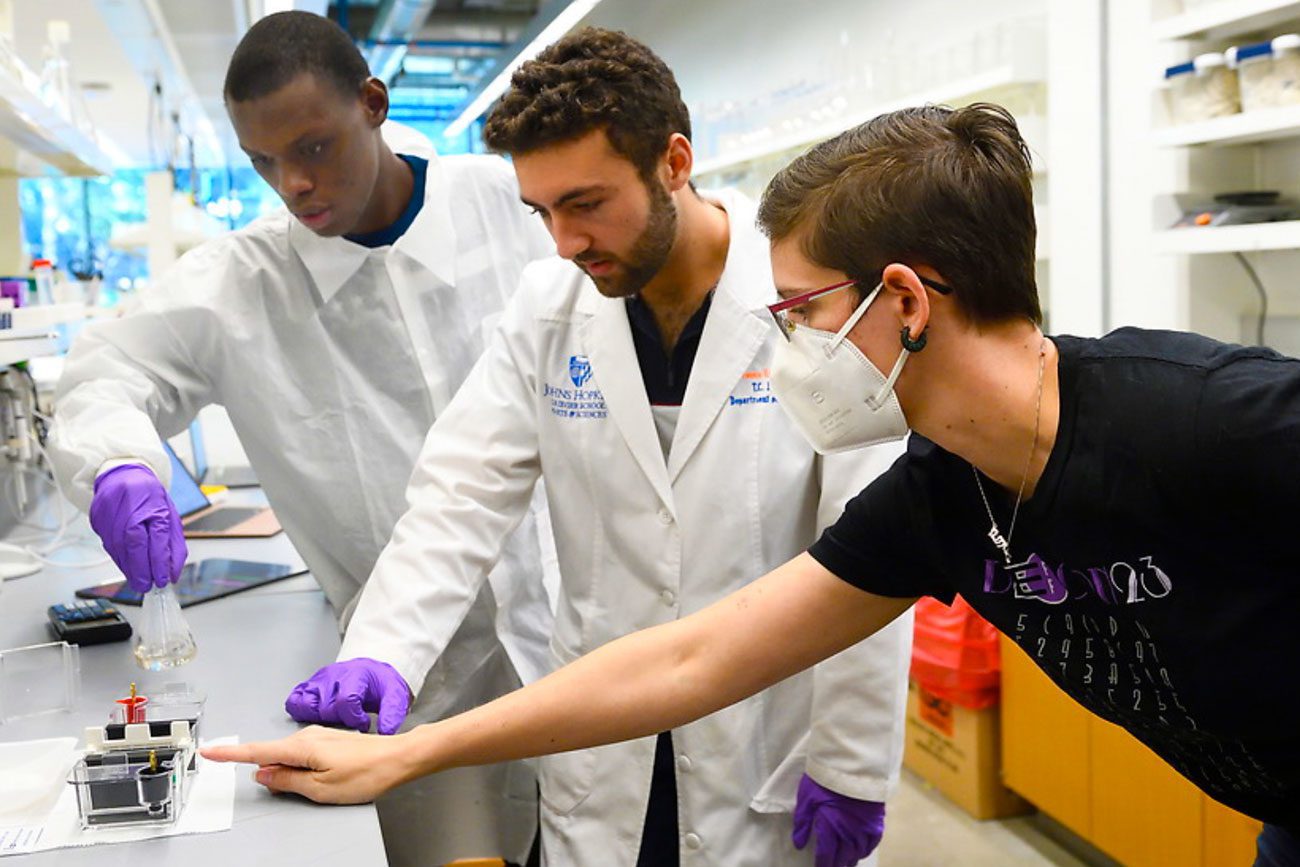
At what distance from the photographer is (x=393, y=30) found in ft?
21.8

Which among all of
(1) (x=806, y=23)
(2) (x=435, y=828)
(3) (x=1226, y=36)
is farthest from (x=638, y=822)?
(1) (x=806, y=23)

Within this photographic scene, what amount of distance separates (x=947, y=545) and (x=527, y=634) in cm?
106

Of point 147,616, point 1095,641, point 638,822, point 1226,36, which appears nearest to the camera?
point 1095,641

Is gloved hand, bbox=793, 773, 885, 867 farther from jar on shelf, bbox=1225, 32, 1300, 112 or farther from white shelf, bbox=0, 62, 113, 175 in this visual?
white shelf, bbox=0, 62, 113, 175

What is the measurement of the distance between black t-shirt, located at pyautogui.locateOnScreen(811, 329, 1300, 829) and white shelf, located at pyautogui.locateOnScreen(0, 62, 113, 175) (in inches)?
72.8

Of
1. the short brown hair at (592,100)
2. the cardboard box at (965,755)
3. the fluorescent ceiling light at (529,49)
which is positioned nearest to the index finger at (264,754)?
the short brown hair at (592,100)

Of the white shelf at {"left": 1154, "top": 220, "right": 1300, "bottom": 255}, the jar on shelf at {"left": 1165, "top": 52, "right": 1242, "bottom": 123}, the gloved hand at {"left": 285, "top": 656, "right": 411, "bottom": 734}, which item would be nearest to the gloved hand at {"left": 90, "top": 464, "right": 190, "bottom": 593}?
the gloved hand at {"left": 285, "top": 656, "right": 411, "bottom": 734}

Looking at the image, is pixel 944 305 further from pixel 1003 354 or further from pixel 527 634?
pixel 527 634

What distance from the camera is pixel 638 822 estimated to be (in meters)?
1.57

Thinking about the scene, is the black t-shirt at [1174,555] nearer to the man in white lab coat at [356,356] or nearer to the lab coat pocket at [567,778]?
the lab coat pocket at [567,778]

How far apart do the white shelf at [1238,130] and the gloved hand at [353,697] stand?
6.28 feet

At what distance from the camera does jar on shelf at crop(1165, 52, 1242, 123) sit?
237cm

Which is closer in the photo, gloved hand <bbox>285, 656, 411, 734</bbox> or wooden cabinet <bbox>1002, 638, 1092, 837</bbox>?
gloved hand <bbox>285, 656, 411, 734</bbox>

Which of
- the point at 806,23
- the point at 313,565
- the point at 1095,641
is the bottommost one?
the point at 313,565
